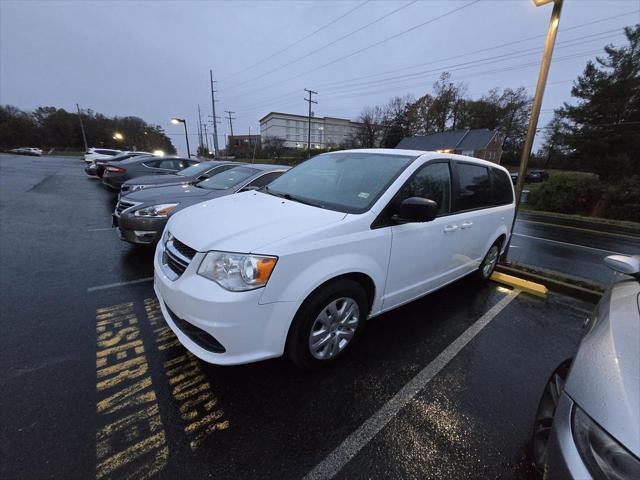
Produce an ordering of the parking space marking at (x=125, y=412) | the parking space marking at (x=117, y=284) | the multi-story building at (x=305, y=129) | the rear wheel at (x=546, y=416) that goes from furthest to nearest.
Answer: the multi-story building at (x=305, y=129) → the parking space marking at (x=117, y=284) → the parking space marking at (x=125, y=412) → the rear wheel at (x=546, y=416)

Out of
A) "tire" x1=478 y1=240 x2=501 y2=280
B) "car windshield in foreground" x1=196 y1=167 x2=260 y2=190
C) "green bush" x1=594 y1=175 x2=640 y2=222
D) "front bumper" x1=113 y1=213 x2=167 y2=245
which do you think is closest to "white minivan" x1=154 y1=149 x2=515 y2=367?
"tire" x1=478 y1=240 x2=501 y2=280

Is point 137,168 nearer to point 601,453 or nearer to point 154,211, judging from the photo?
point 154,211

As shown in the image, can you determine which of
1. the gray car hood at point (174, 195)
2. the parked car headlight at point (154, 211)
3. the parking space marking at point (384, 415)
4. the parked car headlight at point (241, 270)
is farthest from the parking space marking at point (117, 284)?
the parking space marking at point (384, 415)

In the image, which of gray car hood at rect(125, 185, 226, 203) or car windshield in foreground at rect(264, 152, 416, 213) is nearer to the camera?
car windshield in foreground at rect(264, 152, 416, 213)

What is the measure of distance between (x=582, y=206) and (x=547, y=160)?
46168mm

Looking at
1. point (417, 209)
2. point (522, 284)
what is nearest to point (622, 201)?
point (522, 284)

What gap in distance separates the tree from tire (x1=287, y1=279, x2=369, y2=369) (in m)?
28.8

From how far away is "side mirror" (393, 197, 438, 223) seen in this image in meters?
2.15

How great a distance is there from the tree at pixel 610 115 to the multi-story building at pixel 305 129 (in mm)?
66368

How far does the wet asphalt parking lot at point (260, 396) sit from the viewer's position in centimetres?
163

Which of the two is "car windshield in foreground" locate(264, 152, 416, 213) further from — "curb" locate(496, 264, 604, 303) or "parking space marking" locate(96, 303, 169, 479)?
"curb" locate(496, 264, 604, 303)

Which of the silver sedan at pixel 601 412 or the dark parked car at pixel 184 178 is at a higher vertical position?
the dark parked car at pixel 184 178

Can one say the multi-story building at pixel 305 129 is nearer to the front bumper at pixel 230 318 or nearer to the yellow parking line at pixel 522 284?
the yellow parking line at pixel 522 284

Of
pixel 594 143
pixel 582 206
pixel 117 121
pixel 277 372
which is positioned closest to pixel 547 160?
Answer: pixel 594 143
